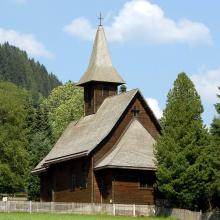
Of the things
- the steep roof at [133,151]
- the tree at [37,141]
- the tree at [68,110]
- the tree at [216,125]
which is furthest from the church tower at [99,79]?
the tree at [68,110]

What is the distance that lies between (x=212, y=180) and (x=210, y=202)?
3.73 metres

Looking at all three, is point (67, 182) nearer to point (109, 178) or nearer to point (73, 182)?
point (73, 182)

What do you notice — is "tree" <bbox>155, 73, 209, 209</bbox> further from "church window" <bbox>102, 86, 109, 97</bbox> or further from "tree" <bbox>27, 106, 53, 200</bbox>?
"tree" <bbox>27, 106, 53, 200</bbox>

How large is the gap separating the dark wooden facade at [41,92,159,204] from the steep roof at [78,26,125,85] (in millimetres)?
1453

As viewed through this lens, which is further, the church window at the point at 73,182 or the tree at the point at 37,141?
the tree at the point at 37,141

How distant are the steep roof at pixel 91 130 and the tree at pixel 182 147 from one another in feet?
25.0

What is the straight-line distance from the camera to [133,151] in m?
55.8

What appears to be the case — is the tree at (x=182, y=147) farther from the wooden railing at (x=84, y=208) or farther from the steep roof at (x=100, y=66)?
the steep roof at (x=100, y=66)

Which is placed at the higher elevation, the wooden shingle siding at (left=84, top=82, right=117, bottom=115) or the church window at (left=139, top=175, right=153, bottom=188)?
the wooden shingle siding at (left=84, top=82, right=117, bottom=115)

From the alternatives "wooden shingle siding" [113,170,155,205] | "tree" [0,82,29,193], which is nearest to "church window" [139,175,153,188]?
"wooden shingle siding" [113,170,155,205]

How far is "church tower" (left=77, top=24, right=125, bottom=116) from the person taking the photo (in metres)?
63.5

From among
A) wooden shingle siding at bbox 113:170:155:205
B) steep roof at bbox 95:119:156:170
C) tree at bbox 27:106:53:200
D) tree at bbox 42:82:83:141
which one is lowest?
wooden shingle siding at bbox 113:170:155:205

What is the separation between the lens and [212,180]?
48594mm

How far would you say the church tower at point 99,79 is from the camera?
63.5 metres
